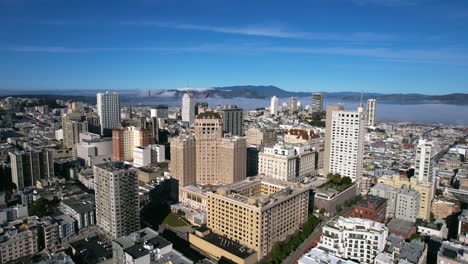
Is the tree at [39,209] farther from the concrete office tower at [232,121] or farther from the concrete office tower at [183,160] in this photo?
the concrete office tower at [232,121]

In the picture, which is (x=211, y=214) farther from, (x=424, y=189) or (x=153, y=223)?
(x=424, y=189)

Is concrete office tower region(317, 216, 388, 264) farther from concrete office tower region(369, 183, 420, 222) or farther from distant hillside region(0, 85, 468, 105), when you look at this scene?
distant hillside region(0, 85, 468, 105)

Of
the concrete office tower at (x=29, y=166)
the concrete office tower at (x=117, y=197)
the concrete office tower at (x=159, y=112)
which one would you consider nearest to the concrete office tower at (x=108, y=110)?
the concrete office tower at (x=159, y=112)

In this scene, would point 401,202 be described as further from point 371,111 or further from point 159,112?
point 159,112

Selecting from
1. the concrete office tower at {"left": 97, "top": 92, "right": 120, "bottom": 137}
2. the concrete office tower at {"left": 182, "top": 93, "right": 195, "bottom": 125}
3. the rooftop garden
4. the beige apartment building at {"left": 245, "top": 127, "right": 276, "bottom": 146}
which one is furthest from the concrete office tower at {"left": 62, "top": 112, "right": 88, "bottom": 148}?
the rooftop garden

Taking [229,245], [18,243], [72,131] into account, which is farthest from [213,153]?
Answer: [72,131]
